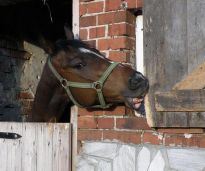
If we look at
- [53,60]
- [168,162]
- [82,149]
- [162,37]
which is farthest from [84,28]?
[168,162]

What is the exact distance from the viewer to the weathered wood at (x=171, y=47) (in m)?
2.96

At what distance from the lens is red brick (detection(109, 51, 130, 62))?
10.9ft

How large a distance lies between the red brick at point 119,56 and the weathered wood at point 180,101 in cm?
43

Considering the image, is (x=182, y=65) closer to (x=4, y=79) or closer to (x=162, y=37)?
(x=162, y=37)

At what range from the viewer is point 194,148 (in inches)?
116

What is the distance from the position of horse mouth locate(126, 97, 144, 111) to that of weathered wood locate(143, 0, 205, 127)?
57mm

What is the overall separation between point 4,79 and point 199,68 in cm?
281

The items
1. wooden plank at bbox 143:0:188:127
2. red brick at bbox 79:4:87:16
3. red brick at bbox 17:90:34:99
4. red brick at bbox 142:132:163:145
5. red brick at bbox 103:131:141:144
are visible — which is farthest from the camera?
red brick at bbox 17:90:34:99

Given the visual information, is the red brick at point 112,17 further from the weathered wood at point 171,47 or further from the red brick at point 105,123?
the red brick at point 105,123

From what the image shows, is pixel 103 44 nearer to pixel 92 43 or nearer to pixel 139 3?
pixel 92 43

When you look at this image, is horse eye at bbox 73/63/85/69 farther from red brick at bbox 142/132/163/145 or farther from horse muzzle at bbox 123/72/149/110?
red brick at bbox 142/132/163/145

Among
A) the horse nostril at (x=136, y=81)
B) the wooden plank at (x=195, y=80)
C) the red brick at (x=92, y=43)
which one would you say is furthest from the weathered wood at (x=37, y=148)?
the wooden plank at (x=195, y=80)

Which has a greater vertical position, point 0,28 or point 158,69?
point 0,28

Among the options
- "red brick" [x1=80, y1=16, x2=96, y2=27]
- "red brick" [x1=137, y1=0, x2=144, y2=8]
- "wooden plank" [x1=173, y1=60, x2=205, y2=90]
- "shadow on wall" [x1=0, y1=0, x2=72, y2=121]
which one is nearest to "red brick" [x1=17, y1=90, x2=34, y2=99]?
"shadow on wall" [x1=0, y1=0, x2=72, y2=121]
